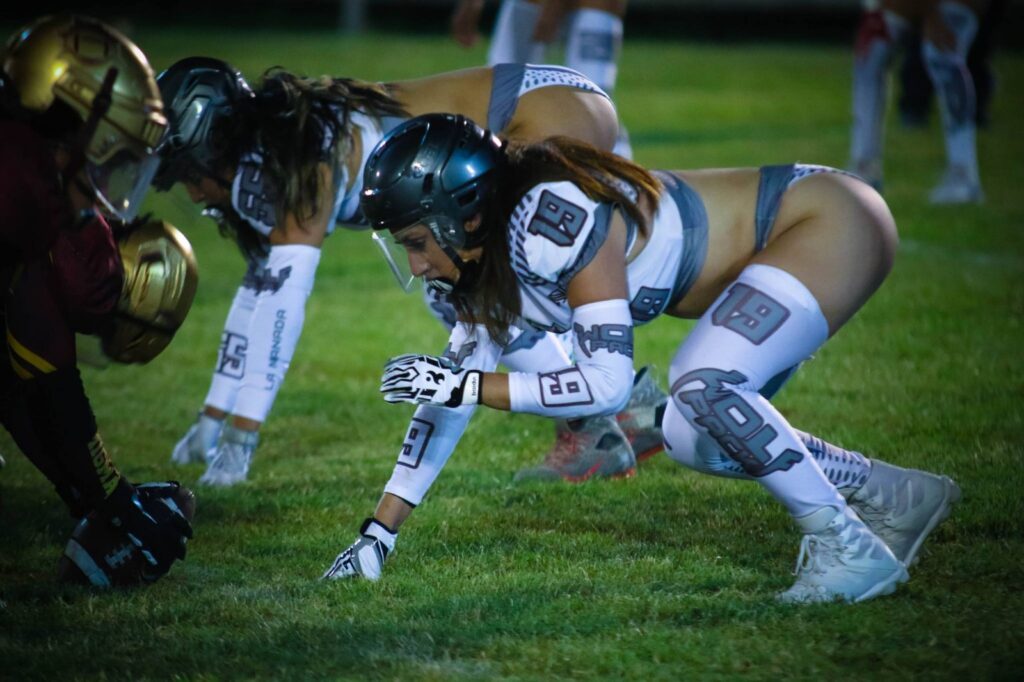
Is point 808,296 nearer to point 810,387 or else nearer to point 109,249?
point 109,249

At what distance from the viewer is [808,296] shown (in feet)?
13.8

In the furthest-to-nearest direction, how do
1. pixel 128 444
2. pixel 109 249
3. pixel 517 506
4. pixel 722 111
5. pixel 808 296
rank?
pixel 722 111, pixel 128 444, pixel 517 506, pixel 109 249, pixel 808 296

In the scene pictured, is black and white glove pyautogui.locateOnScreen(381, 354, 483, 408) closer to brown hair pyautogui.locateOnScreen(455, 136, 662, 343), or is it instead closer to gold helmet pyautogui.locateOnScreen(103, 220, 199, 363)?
brown hair pyautogui.locateOnScreen(455, 136, 662, 343)

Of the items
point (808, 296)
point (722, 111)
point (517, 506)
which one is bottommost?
point (722, 111)

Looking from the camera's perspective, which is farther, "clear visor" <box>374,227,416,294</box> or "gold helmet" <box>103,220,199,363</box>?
"gold helmet" <box>103,220,199,363</box>

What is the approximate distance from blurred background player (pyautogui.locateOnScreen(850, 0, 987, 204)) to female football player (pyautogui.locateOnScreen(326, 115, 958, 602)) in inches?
312

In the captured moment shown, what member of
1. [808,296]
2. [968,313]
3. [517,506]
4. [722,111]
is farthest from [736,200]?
[722,111]

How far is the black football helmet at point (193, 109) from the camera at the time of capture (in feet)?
17.6

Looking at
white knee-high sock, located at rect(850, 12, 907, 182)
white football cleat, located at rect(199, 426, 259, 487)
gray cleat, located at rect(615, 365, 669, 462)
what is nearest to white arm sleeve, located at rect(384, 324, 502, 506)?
white football cleat, located at rect(199, 426, 259, 487)

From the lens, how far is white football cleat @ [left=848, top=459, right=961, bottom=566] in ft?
14.8

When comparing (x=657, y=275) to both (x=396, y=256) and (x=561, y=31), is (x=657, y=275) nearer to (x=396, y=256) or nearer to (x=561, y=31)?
(x=396, y=256)

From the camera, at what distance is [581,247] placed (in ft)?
13.3

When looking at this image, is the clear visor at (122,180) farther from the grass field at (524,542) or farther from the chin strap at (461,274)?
the grass field at (524,542)

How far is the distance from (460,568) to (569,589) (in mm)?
432
